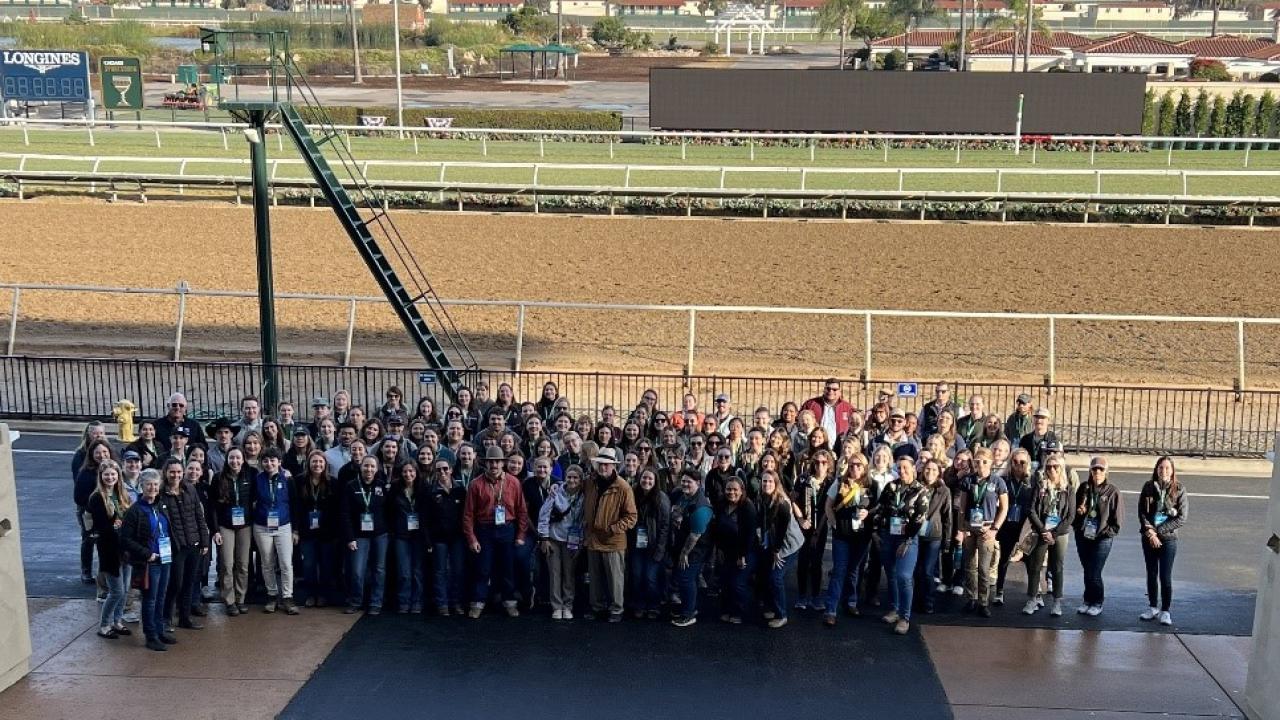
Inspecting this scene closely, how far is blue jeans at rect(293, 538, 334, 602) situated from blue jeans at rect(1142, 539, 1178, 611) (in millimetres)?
6234

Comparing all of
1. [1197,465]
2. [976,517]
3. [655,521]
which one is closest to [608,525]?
[655,521]

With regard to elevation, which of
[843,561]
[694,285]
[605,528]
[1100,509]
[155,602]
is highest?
[694,285]

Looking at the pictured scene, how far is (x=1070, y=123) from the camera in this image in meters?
45.1

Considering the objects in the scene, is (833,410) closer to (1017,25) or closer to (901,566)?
(901,566)

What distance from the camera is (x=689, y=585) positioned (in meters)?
9.91

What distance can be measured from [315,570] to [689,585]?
2925mm

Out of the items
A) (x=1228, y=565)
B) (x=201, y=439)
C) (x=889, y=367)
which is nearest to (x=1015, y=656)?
(x=1228, y=565)

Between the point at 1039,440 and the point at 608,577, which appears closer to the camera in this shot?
the point at 608,577

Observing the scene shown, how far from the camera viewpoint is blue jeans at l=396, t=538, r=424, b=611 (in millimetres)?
10031

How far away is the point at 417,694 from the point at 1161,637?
5.50 metres

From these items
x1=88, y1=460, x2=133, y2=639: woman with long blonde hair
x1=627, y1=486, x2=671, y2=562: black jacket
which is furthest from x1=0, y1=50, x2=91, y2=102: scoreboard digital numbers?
x1=627, y1=486, x2=671, y2=562: black jacket

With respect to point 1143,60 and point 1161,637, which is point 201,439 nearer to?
point 1161,637

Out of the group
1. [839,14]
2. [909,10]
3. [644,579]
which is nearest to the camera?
[644,579]

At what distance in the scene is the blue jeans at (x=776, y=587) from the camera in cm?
983
